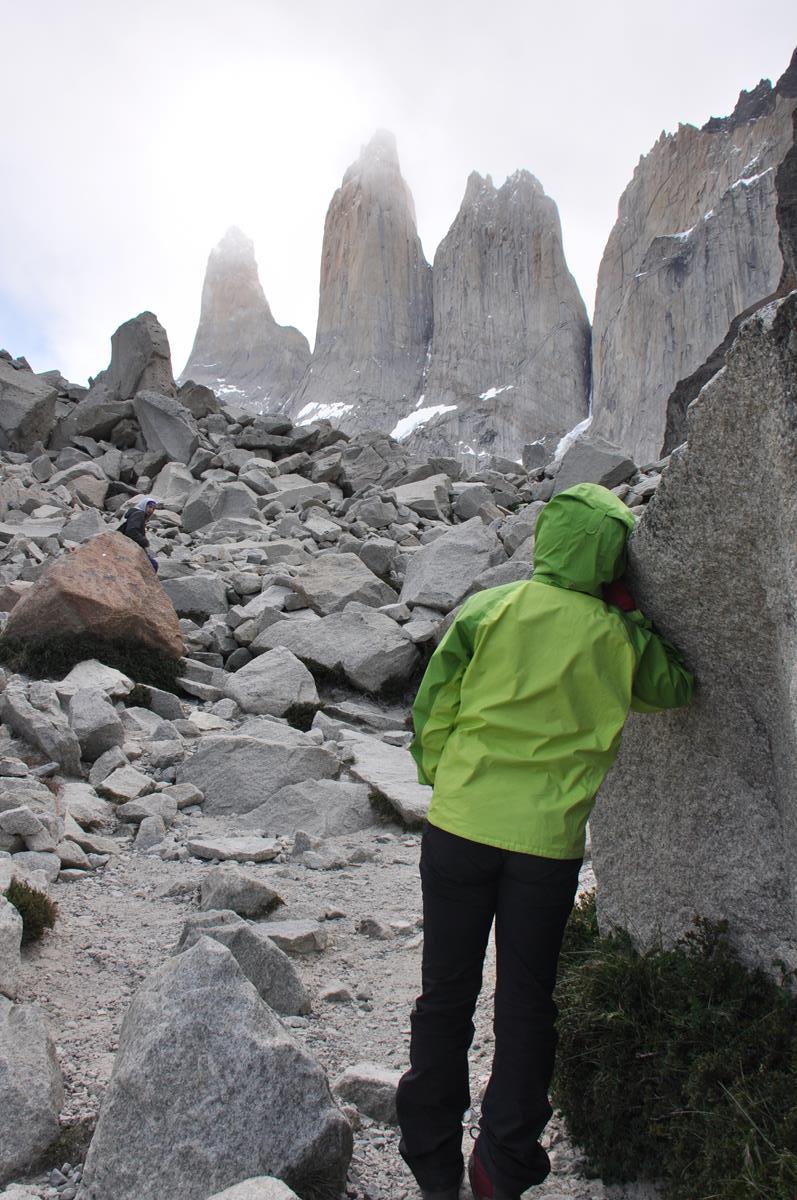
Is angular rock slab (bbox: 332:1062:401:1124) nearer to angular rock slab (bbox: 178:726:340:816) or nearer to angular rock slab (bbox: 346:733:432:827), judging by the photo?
angular rock slab (bbox: 346:733:432:827)

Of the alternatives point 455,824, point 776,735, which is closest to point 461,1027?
point 455,824

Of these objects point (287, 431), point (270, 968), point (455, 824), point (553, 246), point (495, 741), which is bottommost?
point (270, 968)

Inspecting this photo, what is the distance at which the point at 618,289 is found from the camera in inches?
2046

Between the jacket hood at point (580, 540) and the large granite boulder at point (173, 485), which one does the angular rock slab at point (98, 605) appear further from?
the large granite boulder at point (173, 485)

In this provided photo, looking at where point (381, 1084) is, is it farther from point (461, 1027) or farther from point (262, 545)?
point (262, 545)

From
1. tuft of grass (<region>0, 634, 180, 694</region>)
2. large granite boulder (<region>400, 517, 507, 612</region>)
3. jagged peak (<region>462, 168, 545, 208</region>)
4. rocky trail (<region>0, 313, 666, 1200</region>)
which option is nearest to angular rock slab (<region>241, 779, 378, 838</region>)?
rocky trail (<region>0, 313, 666, 1200</region>)

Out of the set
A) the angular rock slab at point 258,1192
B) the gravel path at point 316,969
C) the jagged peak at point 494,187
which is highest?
the jagged peak at point 494,187

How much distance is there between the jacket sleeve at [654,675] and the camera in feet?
10.7

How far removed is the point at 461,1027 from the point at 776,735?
1.48m

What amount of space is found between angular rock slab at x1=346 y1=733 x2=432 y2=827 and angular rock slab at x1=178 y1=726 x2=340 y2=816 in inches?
13.0

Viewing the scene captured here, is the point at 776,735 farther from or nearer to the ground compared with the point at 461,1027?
farther from the ground

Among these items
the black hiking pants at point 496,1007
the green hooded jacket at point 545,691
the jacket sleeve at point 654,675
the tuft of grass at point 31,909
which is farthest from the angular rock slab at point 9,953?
the jacket sleeve at point 654,675

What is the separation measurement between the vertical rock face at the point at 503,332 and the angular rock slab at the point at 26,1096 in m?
56.1

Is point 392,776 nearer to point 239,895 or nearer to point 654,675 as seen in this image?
point 239,895
